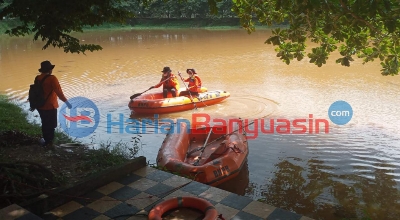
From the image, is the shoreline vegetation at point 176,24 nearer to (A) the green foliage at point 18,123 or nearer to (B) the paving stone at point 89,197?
(A) the green foliage at point 18,123

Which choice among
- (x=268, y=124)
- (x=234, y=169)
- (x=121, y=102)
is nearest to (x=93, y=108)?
(x=121, y=102)

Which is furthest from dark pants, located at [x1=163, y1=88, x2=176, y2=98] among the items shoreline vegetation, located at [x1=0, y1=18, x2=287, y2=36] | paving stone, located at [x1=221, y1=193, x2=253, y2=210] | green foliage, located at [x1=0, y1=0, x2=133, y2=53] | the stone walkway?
shoreline vegetation, located at [x1=0, y1=18, x2=287, y2=36]

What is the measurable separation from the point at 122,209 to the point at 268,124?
5.24 meters

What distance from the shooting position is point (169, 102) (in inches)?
340

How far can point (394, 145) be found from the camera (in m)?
6.62

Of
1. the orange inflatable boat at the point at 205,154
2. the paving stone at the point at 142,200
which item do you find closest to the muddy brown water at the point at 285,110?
the orange inflatable boat at the point at 205,154

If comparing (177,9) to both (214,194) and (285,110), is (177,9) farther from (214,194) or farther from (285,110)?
(214,194)

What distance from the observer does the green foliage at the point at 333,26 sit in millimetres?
3746

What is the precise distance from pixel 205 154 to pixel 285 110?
364 centimetres

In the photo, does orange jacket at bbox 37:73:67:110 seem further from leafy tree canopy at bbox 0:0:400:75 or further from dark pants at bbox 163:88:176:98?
dark pants at bbox 163:88:176:98

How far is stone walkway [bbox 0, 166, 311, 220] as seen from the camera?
3104mm

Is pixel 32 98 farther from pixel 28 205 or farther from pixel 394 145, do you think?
pixel 394 145

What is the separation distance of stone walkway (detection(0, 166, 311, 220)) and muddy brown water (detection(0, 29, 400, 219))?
1649 millimetres

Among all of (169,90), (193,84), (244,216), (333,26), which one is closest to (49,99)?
(244,216)
